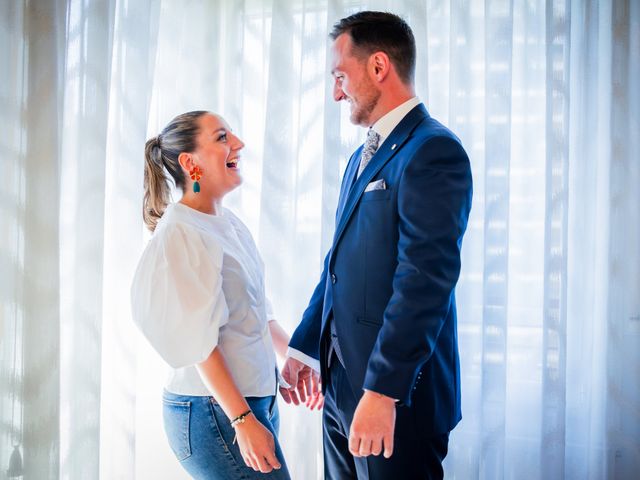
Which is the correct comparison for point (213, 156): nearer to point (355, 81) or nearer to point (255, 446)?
point (355, 81)

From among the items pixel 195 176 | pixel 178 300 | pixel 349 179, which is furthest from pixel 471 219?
pixel 178 300

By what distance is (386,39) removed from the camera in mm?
1295

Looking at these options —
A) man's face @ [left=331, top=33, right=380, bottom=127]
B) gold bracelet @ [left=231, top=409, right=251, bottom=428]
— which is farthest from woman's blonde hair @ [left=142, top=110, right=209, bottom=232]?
gold bracelet @ [left=231, top=409, right=251, bottom=428]

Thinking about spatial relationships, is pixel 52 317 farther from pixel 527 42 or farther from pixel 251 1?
pixel 527 42

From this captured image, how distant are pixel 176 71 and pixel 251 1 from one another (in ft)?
1.23

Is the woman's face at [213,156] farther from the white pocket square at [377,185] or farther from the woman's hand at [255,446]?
the woman's hand at [255,446]

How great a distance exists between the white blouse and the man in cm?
17

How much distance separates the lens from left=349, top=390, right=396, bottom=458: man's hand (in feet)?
3.40

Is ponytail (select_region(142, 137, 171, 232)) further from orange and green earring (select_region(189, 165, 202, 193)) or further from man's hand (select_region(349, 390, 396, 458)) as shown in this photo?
man's hand (select_region(349, 390, 396, 458))

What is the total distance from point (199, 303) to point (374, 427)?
18.6 inches

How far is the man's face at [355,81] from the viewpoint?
1297mm

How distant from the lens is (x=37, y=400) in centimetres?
156

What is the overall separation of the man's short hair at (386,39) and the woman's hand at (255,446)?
35.0 inches

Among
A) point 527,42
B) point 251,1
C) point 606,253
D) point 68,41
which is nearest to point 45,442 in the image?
point 68,41
